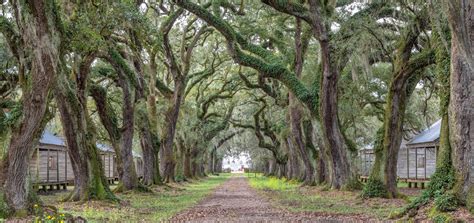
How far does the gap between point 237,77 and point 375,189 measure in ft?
55.1

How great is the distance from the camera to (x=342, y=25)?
51.4 ft

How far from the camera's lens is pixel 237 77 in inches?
1227

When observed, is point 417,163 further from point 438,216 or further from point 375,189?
point 438,216

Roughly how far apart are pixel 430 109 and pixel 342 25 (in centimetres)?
1363

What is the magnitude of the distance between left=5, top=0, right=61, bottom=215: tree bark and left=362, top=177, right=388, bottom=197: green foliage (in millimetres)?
9473

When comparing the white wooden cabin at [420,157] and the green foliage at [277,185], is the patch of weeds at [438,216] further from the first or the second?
the green foliage at [277,185]

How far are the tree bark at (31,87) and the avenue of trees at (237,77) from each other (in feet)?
0.07

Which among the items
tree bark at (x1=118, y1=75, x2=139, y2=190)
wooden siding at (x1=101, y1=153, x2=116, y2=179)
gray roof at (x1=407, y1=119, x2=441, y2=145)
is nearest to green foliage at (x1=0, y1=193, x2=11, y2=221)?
tree bark at (x1=118, y1=75, x2=139, y2=190)

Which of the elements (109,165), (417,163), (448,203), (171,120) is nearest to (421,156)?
(417,163)

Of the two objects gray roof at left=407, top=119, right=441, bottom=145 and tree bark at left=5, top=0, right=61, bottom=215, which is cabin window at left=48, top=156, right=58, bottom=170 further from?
gray roof at left=407, top=119, right=441, bottom=145

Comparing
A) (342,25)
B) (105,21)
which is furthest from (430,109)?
(105,21)

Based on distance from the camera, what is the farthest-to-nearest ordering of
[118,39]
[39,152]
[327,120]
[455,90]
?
[39,152] → [327,120] → [118,39] → [455,90]

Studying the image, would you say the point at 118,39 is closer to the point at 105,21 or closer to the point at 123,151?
the point at 105,21

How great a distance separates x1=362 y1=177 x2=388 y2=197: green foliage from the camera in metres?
15.3
